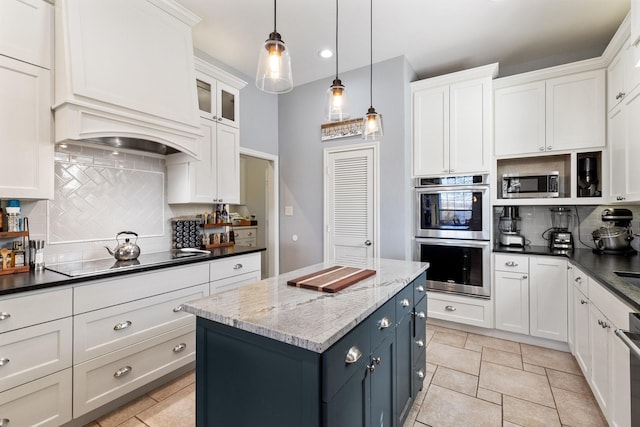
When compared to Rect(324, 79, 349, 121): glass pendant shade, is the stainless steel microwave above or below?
below

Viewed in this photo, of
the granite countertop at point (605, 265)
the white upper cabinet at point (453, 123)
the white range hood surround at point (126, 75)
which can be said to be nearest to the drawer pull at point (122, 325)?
the white range hood surround at point (126, 75)

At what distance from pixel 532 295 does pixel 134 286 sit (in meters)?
3.51

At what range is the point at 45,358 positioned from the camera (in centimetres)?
167

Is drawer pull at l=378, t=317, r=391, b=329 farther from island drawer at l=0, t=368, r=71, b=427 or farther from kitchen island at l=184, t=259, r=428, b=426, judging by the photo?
island drawer at l=0, t=368, r=71, b=427

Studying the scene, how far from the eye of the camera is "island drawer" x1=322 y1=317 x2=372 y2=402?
38.1 inches

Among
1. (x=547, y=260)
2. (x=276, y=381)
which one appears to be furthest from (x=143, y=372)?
(x=547, y=260)

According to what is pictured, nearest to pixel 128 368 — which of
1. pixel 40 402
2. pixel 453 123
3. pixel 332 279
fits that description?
pixel 40 402

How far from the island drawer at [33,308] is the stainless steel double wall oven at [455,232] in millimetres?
3185

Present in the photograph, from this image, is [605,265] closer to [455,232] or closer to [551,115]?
[455,232]

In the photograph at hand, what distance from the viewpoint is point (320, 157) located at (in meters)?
4.02

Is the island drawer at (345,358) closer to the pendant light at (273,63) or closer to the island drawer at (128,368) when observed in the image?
the pendant light at (273,63)

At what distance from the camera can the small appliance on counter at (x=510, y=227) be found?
3.19 metres

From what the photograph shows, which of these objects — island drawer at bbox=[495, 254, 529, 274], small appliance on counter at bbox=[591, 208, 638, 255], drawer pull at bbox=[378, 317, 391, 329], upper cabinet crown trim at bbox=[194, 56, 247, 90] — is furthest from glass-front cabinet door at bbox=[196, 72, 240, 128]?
small appliance on counter at bbox=[591, 208, 638, 255]

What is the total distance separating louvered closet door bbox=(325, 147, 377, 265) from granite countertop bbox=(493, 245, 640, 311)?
1422 millimetres
